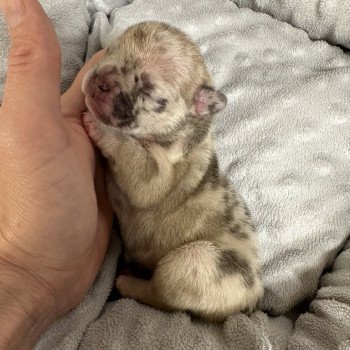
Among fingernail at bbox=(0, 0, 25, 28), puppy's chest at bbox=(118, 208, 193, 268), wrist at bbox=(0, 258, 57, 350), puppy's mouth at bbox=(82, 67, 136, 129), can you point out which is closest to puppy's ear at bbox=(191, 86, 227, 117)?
puppy's mouth at bbox=(82, 67, 136, 129)

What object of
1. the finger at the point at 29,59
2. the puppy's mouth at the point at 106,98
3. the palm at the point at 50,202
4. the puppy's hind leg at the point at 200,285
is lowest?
the puppy's hind leg at the point at 200,285

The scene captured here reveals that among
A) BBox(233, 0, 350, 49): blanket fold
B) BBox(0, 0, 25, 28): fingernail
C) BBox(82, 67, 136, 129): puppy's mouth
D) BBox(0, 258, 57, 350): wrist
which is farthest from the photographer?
BBox(233, 0, 350, 49): blanket fold

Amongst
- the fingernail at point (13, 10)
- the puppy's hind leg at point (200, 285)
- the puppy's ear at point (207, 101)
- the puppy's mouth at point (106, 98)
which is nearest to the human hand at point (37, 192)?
the fingernail at point (13, 10)

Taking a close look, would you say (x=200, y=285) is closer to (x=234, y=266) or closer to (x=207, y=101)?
(x=234, y=266)

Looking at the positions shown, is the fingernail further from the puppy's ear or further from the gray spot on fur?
the gray spot on fur

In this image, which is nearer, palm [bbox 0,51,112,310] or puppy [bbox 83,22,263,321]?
palm [bbox 0,51,112,310]

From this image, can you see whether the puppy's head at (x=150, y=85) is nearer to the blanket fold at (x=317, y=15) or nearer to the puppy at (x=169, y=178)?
the puppy at (x=169, y=178)

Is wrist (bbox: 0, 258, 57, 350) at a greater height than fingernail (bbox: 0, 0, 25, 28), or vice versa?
fingernail (bbox: 0, 0, 25, 28)

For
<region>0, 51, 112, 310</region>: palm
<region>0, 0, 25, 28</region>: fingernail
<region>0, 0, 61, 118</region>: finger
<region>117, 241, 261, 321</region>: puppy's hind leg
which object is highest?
<region>0, 0, 25, 28</region>: fingernail

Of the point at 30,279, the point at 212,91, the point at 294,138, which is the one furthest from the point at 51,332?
the point at 294,138
